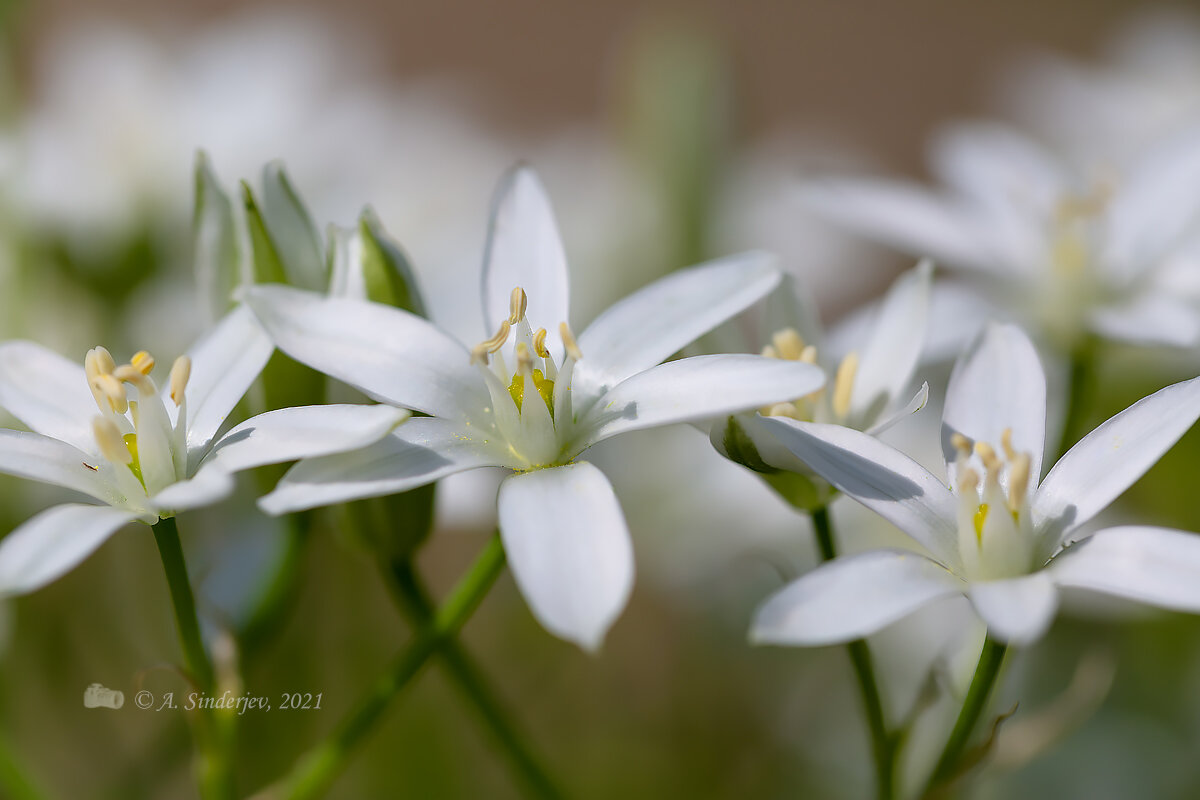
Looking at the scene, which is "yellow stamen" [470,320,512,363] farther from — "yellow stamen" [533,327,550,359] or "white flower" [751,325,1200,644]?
"white flower" [751,325,1200,644]

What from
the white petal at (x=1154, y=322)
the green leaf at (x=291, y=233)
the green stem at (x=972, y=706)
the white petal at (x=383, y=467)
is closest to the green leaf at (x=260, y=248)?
the green leaf at (x=291, y=233)

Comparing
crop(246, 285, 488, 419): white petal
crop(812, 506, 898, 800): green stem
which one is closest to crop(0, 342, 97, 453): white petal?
crop(246, 285, 488, 419): white petal

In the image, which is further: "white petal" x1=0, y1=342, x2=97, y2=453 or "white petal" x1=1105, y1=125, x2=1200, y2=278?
"white petal" x1=1105, y1=125, x2=1200, y2=278

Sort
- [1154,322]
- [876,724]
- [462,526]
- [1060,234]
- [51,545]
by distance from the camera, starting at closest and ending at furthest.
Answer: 1. [51,545]
2. [876,724]
3. [1154,322]
4. [1060,234]
5. [462,526]

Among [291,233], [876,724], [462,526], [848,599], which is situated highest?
[291,233]

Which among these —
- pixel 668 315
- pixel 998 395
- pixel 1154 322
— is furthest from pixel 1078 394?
pixel 668 315

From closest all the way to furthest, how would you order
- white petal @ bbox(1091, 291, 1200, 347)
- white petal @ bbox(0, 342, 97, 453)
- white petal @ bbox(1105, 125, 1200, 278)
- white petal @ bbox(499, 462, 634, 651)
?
white petal @ bbox(499, 462, 634, 651) → white petal @ bbox(0, 342, 97, 453) → white petal @ bbox(1091, 291, 1200, 347) → white petal @ bbox(1105, 125, 1200, 278)

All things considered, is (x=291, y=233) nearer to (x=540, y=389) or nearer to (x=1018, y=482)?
(x=540, y=389)
